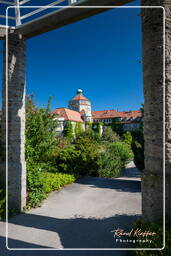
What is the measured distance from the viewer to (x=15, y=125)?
5.47 meters

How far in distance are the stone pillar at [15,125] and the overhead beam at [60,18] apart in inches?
19.1

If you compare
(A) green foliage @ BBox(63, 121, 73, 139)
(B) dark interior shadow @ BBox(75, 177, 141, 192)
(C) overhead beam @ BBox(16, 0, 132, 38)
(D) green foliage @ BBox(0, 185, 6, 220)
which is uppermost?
(C) overhead beam @ BBox(16, 0, 132, 38)

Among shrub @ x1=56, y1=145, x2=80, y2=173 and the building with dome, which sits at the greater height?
the building with dome

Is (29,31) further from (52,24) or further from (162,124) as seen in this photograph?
(162,124)

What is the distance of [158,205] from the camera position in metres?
3.26

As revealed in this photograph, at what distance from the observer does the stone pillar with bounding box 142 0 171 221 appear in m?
3.27

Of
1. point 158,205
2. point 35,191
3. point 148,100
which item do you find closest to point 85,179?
point 35,191

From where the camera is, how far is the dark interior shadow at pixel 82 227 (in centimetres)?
395

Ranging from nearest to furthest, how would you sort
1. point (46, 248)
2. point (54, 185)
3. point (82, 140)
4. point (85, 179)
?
point (46, 248) → point (54, 185) → point (85, 179) → point (82, 140)

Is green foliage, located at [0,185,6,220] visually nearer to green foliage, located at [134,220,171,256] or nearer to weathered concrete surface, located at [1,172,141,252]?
weathered concrete surface, located at [1,172,141,252]

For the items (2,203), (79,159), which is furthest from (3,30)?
(79,159)

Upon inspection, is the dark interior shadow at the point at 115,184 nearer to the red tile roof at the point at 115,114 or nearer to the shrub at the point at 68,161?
the shrub at the point at 68,161

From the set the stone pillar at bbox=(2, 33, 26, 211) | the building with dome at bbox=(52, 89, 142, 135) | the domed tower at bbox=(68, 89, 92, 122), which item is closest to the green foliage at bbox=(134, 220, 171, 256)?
the stone pillar at bbox=(2, 33, 26, 211)

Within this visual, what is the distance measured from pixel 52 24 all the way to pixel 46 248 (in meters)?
6.24
